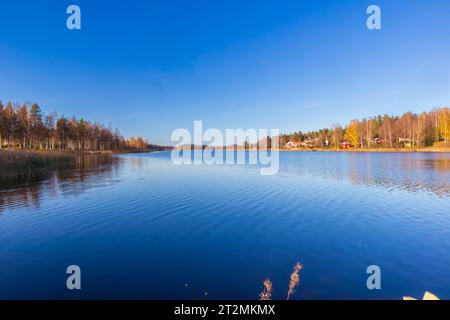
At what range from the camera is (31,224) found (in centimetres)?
1233

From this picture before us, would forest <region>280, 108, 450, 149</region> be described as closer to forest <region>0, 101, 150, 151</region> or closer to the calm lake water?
the calm lake water

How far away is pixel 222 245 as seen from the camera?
9.85 meters

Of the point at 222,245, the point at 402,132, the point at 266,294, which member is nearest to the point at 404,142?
the point at 402,132

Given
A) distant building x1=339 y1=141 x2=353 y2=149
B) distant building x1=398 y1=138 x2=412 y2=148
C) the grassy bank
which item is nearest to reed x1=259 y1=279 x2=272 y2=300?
the grassy bank

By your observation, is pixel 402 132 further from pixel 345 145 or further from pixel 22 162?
pixel 22 162

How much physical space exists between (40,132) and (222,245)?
9387cm

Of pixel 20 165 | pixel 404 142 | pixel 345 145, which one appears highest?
pixel 404 142

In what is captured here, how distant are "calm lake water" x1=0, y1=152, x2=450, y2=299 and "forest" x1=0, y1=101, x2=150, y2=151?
66886mm

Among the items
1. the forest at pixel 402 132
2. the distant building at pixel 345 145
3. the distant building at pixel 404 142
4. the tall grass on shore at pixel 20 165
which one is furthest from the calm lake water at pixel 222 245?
the distant building at pixel 345 145

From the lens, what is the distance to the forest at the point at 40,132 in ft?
220

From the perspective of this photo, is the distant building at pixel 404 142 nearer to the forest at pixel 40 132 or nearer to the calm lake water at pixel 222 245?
the calm lake water at pixel 222 245

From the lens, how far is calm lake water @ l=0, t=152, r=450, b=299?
6.82m
